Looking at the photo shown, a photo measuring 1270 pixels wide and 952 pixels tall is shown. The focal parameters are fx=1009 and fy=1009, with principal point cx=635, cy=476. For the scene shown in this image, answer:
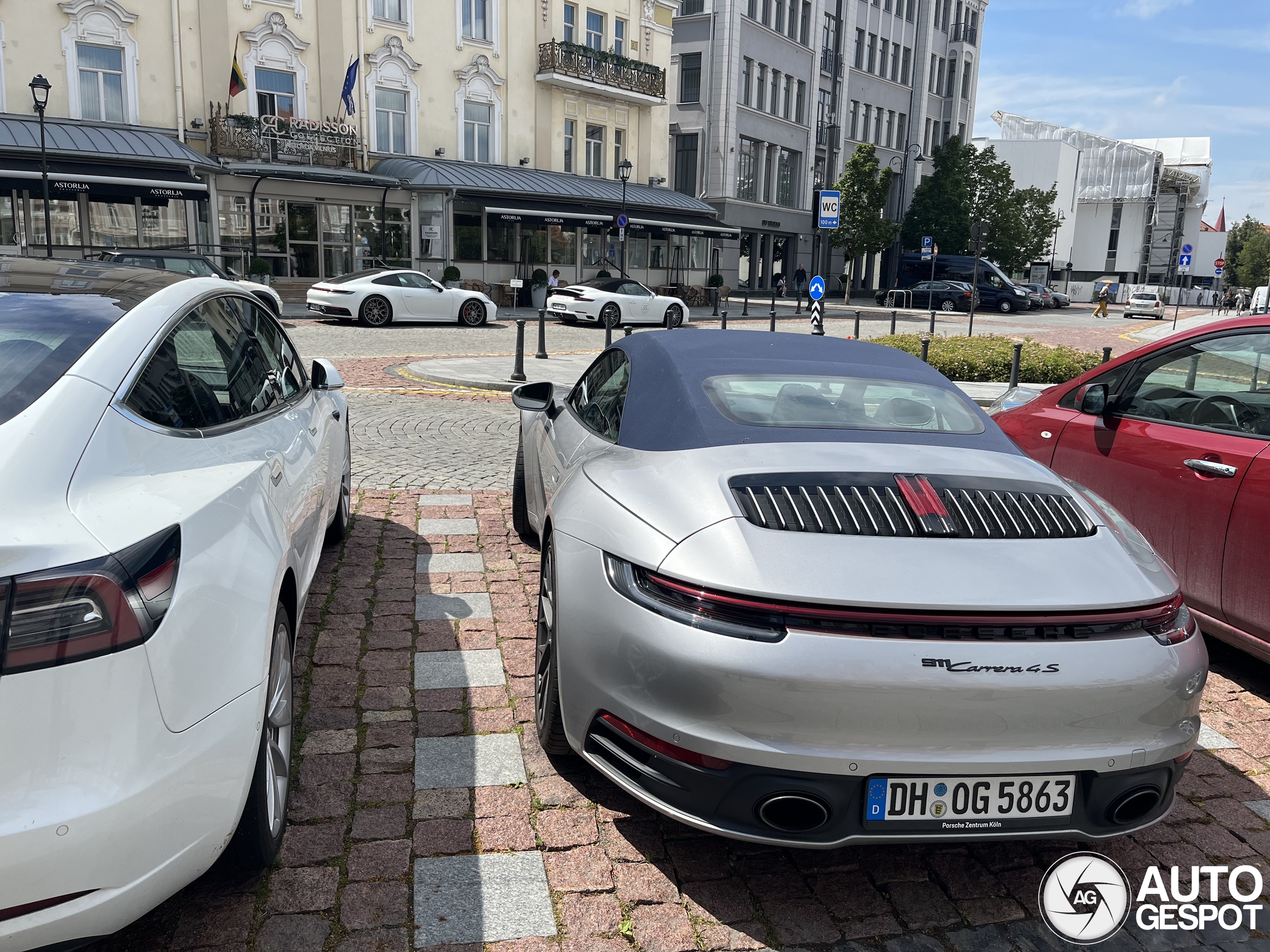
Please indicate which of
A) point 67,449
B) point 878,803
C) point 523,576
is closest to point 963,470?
point 878,803

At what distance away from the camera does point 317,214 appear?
3155cm

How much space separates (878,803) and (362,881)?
1408 mm

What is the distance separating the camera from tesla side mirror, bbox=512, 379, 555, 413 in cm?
491

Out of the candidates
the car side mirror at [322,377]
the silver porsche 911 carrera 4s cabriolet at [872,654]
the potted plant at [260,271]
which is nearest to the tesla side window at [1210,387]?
the silver porsche 911 carrera 4s cabriolet at [872,654]

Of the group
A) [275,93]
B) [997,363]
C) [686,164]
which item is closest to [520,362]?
[997,363]

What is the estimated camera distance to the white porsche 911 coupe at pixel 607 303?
1038 inches

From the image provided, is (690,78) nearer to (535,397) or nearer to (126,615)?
(535,397)

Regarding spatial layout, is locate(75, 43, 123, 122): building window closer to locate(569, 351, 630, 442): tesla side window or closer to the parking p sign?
the parking p sign

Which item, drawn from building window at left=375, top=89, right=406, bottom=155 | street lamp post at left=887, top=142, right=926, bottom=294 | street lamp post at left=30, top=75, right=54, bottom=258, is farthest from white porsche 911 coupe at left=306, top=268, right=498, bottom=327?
street lamp post at left=887, top=142, right=926, bottom=294

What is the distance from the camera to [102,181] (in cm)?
2511

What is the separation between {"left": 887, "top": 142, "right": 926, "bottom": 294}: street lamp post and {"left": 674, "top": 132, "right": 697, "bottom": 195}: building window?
17.7m

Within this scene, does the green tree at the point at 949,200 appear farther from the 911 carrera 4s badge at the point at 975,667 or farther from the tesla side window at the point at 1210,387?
the 911 carrera 4s badge at the point at 975,667

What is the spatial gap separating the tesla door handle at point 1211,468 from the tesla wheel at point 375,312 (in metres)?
Answer: 20.8

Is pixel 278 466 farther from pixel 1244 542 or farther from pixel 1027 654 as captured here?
pixel 1244 542
